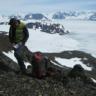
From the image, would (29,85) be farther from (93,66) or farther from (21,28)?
(93,66)

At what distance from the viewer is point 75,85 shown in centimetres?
1859

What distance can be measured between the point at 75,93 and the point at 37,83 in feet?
6.27

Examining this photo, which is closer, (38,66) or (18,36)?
(38,66)

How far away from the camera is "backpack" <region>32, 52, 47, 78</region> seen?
1898cm

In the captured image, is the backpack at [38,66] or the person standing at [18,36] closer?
the backpack at [38,66]

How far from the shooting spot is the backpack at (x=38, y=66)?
18981mm

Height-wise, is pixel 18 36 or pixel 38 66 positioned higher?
pixel 18 36

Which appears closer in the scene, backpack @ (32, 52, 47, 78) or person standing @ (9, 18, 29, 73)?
backpack @ (32, 52, 47, 78)

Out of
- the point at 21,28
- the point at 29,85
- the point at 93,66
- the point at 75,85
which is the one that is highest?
the point at 21,28

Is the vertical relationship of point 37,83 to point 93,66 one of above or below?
above

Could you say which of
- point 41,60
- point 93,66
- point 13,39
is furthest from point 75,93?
point 93,66

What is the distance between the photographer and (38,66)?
19.1m

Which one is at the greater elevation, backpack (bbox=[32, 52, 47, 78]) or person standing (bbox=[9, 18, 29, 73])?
person standing (bbox=[9, 18, 29, 73])

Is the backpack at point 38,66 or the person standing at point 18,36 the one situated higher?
the person standing at point 18,36
